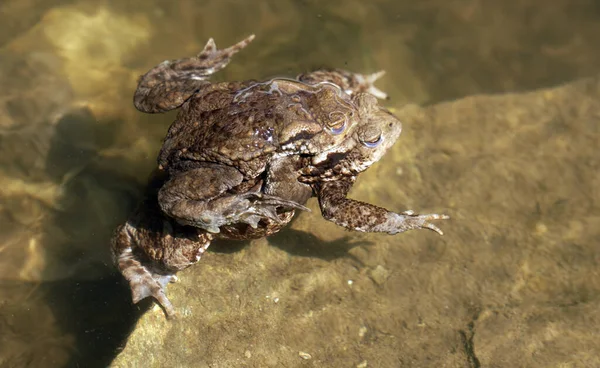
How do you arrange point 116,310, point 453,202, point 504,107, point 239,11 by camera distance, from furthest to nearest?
point 239,11, point 504,107, point 453,202, point 116,310

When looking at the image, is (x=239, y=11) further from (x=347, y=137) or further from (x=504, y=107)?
(x=504, y=107)

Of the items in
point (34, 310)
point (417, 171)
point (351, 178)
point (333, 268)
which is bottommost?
point (34, 310)

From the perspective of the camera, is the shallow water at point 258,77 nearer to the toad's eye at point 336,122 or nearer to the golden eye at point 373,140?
the golden eye at point 373,140

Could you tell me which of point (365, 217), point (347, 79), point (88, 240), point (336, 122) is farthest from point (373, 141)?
point (88, 240)

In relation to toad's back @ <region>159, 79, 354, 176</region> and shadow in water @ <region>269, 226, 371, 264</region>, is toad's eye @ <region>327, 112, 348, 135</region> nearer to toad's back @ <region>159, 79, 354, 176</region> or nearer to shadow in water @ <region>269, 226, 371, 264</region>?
toad's back @ <region>159, 79, 354, 176</region>

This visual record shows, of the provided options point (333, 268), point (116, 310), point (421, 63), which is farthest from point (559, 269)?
point (116, 310)

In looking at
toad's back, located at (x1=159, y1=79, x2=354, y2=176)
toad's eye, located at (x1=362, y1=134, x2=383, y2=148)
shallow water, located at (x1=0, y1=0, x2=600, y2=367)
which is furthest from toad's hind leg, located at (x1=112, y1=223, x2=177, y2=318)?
toad's eye, located at (x1=362, y1=134, x2=383, y2=148)

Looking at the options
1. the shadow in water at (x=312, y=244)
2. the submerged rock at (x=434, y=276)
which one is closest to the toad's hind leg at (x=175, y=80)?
the submerged rock at (x=434, y=276)
